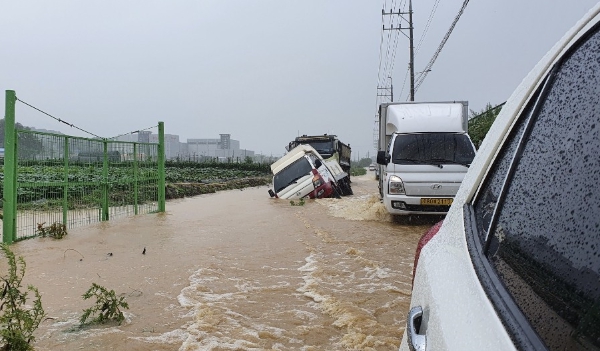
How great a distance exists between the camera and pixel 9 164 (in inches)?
305

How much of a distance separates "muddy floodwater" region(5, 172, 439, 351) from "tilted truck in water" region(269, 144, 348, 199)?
5.51 m

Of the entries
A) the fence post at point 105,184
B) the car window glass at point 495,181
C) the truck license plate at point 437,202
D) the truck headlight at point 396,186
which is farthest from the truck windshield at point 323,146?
the car window glass at point 495,181

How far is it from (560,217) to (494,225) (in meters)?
0.29

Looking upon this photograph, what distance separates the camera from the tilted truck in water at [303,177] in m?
16.4

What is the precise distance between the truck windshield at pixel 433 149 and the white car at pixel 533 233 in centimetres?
830

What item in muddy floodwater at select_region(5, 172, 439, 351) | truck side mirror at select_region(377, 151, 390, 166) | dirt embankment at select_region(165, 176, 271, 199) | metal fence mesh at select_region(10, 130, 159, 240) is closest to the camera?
muddy floodwater at select_region(5, 172, 439, 351)

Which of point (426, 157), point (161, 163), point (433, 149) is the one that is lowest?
point (161, 163)

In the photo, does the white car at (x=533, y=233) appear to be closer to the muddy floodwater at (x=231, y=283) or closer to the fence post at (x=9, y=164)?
the muddy floodwater at (x=231, y=283)

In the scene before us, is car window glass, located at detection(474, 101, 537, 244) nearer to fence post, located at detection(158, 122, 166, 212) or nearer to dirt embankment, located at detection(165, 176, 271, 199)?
fence post, located at detection(158, 122, 166, 212)

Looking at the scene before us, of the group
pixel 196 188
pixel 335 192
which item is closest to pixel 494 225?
pixel 335 192

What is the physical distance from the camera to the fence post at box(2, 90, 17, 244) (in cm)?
771

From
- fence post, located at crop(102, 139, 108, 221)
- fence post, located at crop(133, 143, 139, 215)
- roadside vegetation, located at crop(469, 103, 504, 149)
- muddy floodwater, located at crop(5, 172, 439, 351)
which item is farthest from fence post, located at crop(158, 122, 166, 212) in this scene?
roadside vegetation, located at crop(469, 103, 504, 149)

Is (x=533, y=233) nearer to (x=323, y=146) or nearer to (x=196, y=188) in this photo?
(x=196, y=188)

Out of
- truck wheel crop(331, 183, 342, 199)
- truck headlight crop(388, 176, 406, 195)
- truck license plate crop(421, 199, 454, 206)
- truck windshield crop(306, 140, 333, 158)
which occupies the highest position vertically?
truck windshield crop(306, 140, 333, 158)
